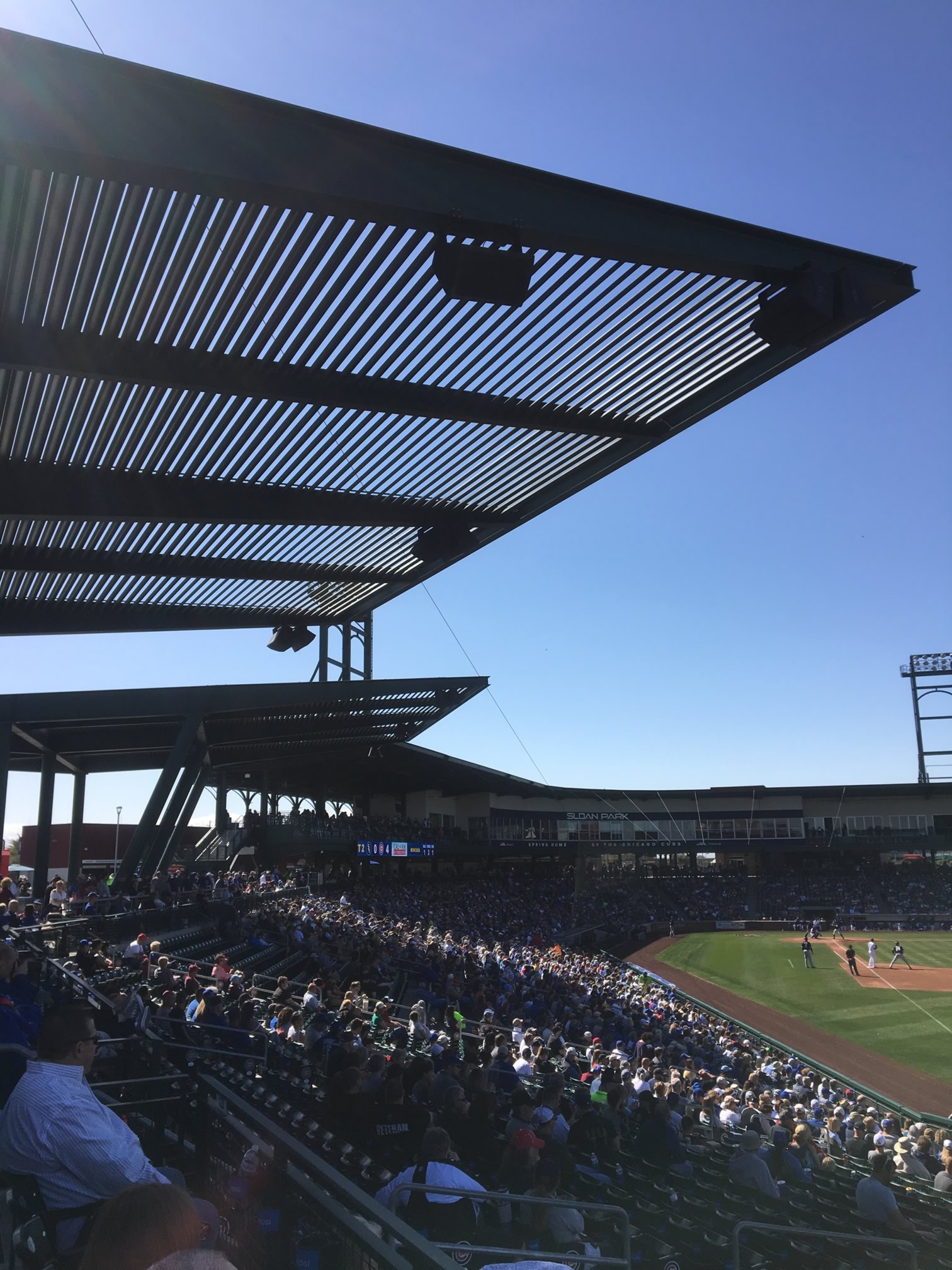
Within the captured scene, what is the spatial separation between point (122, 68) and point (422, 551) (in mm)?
11596

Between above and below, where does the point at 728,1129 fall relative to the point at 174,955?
below

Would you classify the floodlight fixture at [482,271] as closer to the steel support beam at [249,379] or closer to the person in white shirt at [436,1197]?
the steel support beam at [249,379]

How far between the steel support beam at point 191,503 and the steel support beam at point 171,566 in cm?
303

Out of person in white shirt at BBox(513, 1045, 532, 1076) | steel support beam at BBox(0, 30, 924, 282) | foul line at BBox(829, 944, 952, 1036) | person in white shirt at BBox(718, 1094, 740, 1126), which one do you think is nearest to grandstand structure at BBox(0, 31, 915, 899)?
steel support beam at BBox(0, 30, 924, 282)

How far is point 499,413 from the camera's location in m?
13.1

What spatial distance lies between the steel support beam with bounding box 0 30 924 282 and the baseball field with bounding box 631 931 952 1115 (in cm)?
1789

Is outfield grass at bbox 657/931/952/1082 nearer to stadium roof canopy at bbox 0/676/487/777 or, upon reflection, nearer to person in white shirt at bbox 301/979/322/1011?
stadium roof canopy at bbox 0/676/487/777

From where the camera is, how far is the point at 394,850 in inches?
1874

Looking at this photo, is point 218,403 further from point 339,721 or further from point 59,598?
point 339,721

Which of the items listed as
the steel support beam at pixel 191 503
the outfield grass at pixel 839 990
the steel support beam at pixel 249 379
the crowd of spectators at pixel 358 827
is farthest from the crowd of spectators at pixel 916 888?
the steel support beam at pixel 249 379

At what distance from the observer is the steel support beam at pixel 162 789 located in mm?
25422

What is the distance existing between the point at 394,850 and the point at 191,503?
113 ft

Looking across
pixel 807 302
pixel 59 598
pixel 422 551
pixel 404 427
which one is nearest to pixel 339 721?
pixel 59 598

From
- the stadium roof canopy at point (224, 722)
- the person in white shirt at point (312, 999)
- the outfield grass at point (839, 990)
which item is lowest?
the outfield grass at point (839, 990)
